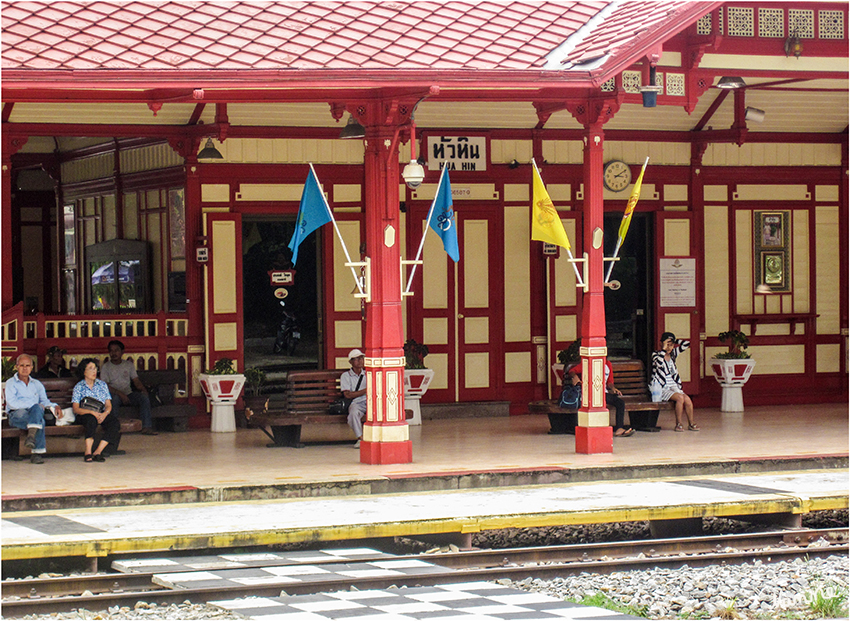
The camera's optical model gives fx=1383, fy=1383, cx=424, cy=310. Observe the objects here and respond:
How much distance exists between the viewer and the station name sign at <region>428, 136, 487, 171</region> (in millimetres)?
16062

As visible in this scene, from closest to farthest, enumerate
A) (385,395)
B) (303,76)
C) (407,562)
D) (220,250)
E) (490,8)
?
(407,562)
(303,76)
(385,395)
(490,8)
(220,250)

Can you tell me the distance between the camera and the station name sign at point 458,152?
1606 centimetres

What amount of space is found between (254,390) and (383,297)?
11.6ft

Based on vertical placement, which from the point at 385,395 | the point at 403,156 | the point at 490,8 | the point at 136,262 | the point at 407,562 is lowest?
the point at 407,562

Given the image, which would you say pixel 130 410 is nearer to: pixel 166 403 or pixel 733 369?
pixel 166 403

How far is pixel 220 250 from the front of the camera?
51.0ft

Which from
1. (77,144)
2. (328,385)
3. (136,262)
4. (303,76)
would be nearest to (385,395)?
(328,385)

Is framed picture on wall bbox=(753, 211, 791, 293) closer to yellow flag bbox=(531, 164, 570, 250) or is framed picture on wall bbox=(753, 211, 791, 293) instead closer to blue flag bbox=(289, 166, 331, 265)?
yellow flag bbox=(531, 164, 570, 250)

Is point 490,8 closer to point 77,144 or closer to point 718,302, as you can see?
point 718,302

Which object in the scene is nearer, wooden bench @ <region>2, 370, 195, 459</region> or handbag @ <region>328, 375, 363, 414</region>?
wooden bench @ <region>2, 370, 195, 459</region>

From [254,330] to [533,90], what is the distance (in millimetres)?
5121

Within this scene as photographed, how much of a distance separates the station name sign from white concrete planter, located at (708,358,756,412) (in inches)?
146

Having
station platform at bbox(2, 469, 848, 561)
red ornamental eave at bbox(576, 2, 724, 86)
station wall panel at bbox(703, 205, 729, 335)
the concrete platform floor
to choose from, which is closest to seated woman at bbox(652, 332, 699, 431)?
the concrete platform floor

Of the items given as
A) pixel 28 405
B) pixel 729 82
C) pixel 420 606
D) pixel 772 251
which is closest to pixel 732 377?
pixel 772 251
